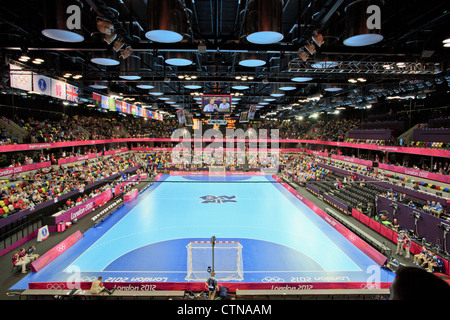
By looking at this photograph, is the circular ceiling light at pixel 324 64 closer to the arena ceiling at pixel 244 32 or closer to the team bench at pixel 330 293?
the arena ceiling at pixel 244 32

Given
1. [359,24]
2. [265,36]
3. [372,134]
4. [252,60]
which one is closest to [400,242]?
[359,24]

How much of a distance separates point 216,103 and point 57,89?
903 cm

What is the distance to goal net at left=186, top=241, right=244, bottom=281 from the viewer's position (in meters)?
9.55

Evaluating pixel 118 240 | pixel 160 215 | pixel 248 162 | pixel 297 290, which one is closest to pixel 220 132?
pixel 248 162

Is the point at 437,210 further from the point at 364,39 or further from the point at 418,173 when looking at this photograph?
the point at 364,39

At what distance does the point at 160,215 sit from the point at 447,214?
16.7 m

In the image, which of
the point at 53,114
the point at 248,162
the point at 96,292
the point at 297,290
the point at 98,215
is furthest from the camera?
the point at 248,162

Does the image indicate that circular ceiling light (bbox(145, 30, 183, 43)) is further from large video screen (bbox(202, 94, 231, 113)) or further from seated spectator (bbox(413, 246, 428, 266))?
seated spectator (bbox(413, 246, 428, 266))

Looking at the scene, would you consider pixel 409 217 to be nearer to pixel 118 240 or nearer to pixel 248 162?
pixel 118 240

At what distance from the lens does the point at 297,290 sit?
28.0 feet

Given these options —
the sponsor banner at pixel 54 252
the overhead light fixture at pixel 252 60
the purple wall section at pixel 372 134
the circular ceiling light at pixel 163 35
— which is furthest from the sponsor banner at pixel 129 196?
the purple wall section at pixel 372 134

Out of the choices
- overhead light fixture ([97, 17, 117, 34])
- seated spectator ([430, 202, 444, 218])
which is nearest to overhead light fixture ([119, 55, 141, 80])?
overhead light fixture ([97, 17, 117, 34])

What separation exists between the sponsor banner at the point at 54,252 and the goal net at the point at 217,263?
6166mm

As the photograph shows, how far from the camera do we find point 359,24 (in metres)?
5.82
